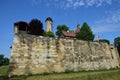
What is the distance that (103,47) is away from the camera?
24688mm

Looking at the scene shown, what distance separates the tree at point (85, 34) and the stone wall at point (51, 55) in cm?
1807

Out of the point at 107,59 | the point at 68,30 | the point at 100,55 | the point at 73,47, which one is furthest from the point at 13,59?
the point at 68,30

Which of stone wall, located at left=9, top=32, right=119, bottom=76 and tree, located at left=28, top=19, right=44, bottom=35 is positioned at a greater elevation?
tree, located at left=28, top=19, right=44, bottom=35

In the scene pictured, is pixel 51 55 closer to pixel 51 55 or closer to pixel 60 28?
pixel 51 55

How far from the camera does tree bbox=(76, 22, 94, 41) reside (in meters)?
41.9

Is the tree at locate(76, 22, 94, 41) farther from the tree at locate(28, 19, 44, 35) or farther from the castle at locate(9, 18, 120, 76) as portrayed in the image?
the castle at locate(9, 18, 120, 76)

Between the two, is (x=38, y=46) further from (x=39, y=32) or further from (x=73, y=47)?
(x=39, y=32)

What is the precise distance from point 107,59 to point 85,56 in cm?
496

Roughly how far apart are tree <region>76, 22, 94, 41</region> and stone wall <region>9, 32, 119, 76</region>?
18.1 meters

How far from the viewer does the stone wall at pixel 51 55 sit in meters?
15.9

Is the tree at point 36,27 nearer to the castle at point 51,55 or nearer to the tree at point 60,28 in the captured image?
the tree at point 60,28

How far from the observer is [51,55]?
17.8 m

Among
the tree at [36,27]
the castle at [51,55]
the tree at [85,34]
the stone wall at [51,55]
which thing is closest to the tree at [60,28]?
the tree at [85,34]

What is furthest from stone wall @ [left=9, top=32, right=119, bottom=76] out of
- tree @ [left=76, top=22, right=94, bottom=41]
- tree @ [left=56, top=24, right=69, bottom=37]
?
tree @ [left=56, top=24, right=69, bottom=37]
